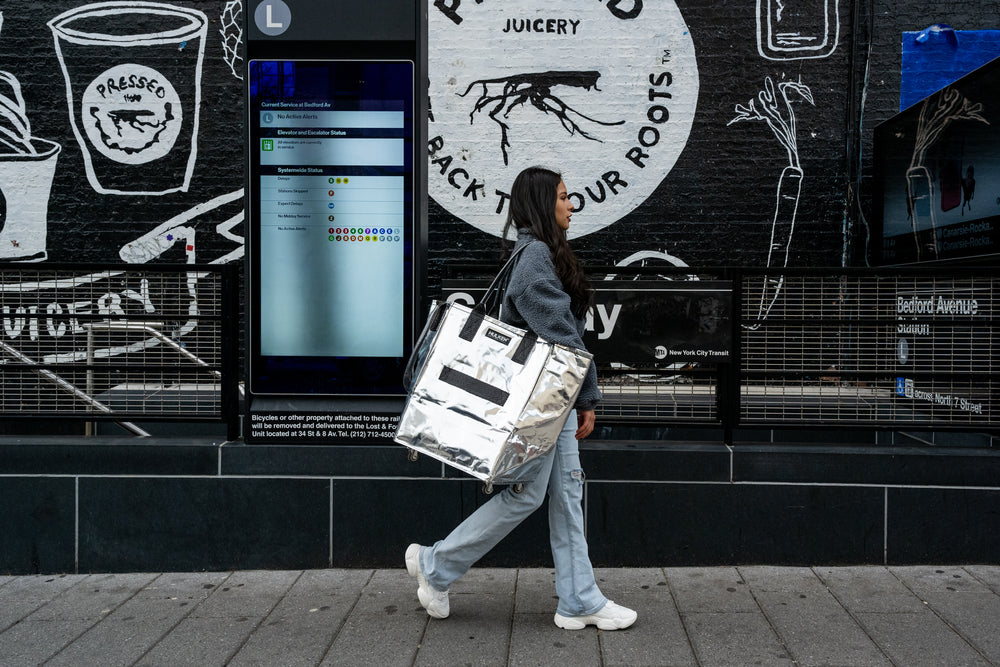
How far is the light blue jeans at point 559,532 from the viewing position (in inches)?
143

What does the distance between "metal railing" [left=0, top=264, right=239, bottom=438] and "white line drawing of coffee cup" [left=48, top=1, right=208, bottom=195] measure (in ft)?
12.2

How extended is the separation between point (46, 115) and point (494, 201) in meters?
4.55

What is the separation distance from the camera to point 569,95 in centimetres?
799

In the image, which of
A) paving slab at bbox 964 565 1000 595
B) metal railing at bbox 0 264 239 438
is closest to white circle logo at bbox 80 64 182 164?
metal railing at bbox 0 264 239 438

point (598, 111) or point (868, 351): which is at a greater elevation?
point (598, 111)

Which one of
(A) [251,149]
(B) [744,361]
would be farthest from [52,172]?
(B) [744,361]

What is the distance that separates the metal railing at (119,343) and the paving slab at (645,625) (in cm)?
231

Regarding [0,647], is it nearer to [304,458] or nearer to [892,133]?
[304,458]

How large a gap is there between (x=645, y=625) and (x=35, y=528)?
3.27 metres

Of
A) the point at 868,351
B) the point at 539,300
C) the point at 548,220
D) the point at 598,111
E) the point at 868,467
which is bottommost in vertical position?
the point at 868,467

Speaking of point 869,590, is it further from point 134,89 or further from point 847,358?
point 134,89

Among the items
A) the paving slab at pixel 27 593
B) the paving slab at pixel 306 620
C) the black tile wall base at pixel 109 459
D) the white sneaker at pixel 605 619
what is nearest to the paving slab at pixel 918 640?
the white sneaker at pixel 605 619

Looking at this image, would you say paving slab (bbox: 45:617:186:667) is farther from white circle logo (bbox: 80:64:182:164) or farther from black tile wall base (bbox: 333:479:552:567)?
white circle logo (bbox: 80:64:182:164)

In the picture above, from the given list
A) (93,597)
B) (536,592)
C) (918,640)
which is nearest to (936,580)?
(918,640)
